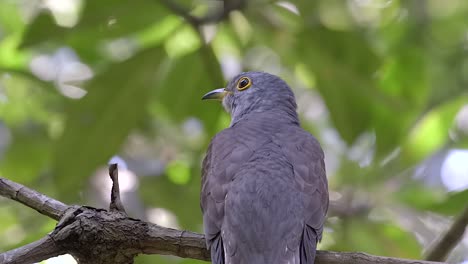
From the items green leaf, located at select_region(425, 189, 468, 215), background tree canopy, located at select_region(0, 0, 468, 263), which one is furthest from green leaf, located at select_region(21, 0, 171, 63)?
green leaf, located at select_region(425, 189, 468, 215)

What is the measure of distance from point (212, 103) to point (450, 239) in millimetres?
2039

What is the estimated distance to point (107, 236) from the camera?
372cm

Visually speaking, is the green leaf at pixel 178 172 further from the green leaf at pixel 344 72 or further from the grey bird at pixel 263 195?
the grey bird at pixel 263 195

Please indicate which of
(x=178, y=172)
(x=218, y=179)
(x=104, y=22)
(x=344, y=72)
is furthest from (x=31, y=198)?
(x=178, y=172)

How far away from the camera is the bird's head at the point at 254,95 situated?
223 inches

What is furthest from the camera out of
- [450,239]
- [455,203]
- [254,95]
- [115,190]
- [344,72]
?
[254,95]

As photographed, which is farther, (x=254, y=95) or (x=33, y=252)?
(x=254, y=95)

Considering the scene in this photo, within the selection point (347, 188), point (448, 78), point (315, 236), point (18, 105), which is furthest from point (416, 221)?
point (18, 105)

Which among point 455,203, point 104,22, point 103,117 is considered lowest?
point 455,203

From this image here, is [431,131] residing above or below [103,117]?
below

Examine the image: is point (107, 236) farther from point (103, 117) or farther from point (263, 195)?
point (103, 117)

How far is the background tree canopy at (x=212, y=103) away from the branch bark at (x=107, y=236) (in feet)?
2.60

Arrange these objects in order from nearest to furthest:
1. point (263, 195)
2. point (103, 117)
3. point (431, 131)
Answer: point (263, 195) → point (103, 117) → point (431, 131)

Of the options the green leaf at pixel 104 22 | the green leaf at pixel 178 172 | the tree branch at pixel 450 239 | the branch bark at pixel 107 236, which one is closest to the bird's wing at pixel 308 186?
the branch bark at pixel 107 236
